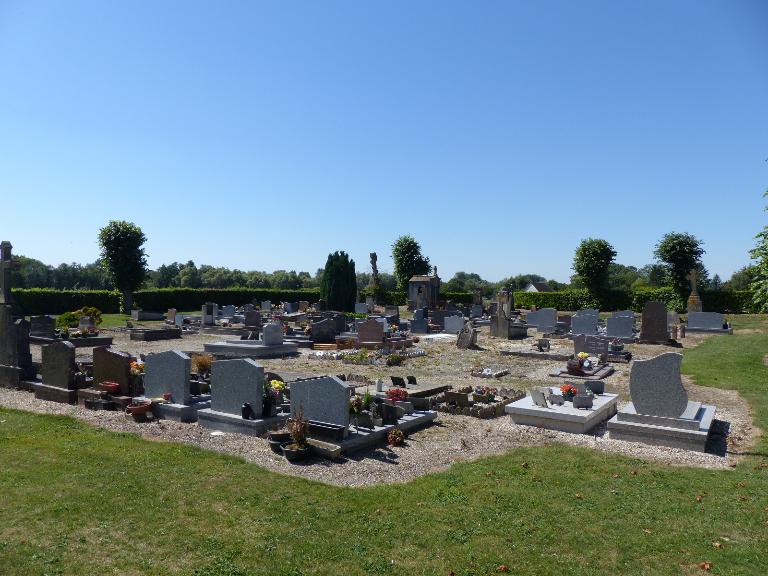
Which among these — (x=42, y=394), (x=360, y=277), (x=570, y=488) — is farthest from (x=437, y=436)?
(x=360, y=277)

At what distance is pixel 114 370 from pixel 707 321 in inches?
1207

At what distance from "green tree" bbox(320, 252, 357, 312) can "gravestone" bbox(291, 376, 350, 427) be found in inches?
1242

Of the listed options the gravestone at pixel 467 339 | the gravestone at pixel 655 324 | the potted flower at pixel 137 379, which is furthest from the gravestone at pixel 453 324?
the potted flower at pixel 137 379

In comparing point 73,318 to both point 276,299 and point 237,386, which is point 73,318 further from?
point 276,299

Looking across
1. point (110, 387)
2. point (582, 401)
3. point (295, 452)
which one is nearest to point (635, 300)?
point (582, 401)

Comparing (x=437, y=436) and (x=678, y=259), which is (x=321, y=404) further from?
(x=678, y=259)

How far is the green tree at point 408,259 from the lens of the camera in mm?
63438

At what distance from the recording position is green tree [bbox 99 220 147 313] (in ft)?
148

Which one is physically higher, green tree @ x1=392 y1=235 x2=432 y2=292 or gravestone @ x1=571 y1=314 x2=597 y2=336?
green tree @ x1=392 y1=235 x2=432 y2=292

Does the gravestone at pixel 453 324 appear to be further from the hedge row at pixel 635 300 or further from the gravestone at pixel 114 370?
the hedge row at pixel 635 300

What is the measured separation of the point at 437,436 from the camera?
1092 cm

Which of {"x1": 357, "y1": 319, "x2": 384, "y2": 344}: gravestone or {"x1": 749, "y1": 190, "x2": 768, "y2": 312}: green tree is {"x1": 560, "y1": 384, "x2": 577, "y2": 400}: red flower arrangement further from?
{"x1": 357, "y1": 319, "x2": 384, "y2": 344}: gravestone

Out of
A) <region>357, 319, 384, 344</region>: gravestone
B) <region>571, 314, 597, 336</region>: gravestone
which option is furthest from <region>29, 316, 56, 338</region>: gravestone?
<region>571, 314, 597, 336</region>: gravestone

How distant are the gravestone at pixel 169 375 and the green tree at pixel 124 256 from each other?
3580 centimetres
